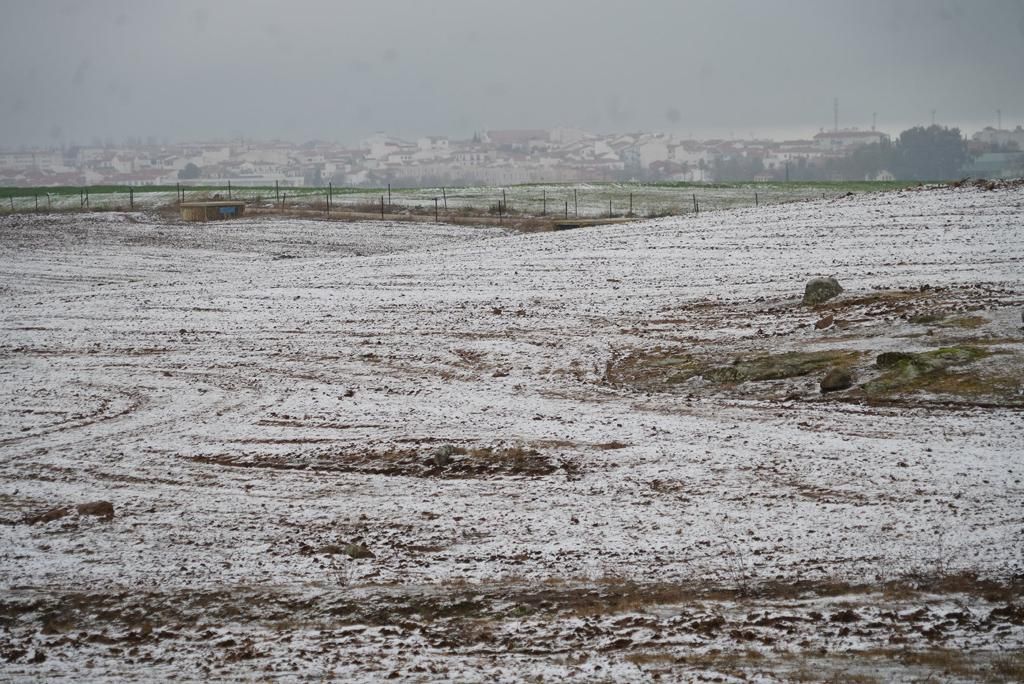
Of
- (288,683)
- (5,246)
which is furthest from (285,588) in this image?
(5,246)

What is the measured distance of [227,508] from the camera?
44.7 ft

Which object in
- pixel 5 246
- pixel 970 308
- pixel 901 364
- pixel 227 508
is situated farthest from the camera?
pixel 5 246

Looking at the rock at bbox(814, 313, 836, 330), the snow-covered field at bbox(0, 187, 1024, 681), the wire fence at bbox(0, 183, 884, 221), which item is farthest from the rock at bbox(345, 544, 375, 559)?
the wire fence at bbox(0, 183, 884, 221)

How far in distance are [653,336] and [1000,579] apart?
12.6m

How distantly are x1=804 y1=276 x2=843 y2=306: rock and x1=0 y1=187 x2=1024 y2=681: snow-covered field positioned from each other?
2.46ft

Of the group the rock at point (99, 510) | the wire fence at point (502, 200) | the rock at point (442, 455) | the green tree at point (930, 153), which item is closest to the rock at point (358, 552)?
the rock at point (442, 455)

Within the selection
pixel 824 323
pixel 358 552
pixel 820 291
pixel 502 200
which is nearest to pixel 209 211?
pixel 502 200

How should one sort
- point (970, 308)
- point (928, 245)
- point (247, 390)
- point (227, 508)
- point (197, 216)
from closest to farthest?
point (227, 508), point (247, 390), point (970, 308), point (928, 245), point (197, 216)

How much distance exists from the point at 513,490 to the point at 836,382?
6.44 m

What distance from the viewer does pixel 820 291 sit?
946 inches

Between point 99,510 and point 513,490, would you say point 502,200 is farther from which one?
point 99,510

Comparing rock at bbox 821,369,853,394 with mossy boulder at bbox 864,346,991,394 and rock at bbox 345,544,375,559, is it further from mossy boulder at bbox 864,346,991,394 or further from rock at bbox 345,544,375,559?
rock at bbox 345,544,375,559

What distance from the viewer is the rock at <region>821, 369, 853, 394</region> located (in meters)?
17.1

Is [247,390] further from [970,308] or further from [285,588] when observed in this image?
[970,308]
